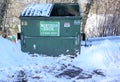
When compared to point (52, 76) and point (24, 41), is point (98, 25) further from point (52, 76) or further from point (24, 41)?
point (52, 76)

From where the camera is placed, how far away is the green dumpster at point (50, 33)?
10.1m

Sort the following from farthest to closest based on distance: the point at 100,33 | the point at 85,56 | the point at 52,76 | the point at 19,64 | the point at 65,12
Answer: the point at 100,33 → the point at 65,12 → the point at 85,56 → the point at 19,64 → the point at 52,76

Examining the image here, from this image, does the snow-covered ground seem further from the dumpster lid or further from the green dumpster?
the dumpster lid

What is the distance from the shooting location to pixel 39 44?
10344 millimetres

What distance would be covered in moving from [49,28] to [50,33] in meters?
0.16

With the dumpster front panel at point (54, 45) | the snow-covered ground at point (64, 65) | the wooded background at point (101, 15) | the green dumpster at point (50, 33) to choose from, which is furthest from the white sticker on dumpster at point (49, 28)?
the wooded background at point (101, 15)

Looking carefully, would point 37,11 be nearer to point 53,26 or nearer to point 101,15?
point 53,26

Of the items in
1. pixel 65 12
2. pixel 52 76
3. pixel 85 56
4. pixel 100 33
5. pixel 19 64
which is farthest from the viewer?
pixel 100 33

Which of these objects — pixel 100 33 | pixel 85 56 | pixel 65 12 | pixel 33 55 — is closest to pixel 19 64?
pixel 33 55

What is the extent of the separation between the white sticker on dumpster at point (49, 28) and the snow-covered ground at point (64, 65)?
29.0 inches

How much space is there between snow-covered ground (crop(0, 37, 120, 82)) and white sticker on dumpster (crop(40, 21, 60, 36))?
0.74 m

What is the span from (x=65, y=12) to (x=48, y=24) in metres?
1.12

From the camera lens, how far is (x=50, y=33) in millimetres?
10219

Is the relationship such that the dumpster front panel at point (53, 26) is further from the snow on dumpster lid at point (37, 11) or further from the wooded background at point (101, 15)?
the wooded background at point (101, 15)
